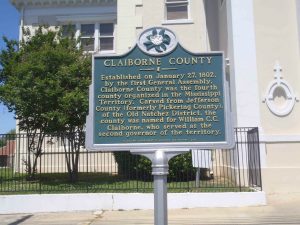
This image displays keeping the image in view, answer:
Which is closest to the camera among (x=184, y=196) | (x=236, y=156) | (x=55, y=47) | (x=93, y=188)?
(x=184, y=196)

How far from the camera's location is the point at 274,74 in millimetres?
14266

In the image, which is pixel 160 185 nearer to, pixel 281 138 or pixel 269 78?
pixel 281 138

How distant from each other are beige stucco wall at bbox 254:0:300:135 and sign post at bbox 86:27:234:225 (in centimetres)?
833

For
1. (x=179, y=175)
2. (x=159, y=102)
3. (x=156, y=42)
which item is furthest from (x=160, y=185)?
(x=179, y=175)

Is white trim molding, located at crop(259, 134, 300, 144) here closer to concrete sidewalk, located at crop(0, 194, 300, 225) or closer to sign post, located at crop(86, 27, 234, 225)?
concrete sidewalk, located at crop(0, 194, 300, 225)

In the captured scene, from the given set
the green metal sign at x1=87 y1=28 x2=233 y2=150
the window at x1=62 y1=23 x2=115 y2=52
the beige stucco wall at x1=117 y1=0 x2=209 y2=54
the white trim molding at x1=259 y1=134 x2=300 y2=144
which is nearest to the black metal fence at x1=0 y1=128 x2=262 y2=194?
the white trim molding at x1=259 y1=134 x2=300 y2=144

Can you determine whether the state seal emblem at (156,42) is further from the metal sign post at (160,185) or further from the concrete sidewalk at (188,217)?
the concrete sidewalk at (188,217)

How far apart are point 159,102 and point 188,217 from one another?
5068mm

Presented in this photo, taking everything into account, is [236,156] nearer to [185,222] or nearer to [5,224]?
[185,222]

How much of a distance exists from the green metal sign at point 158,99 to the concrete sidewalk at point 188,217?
415 centimetres

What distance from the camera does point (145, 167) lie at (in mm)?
14250

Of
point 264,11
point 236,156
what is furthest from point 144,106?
point 264,11

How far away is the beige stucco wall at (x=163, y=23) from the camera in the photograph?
18.4 m

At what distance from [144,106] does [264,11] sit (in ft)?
31.8
